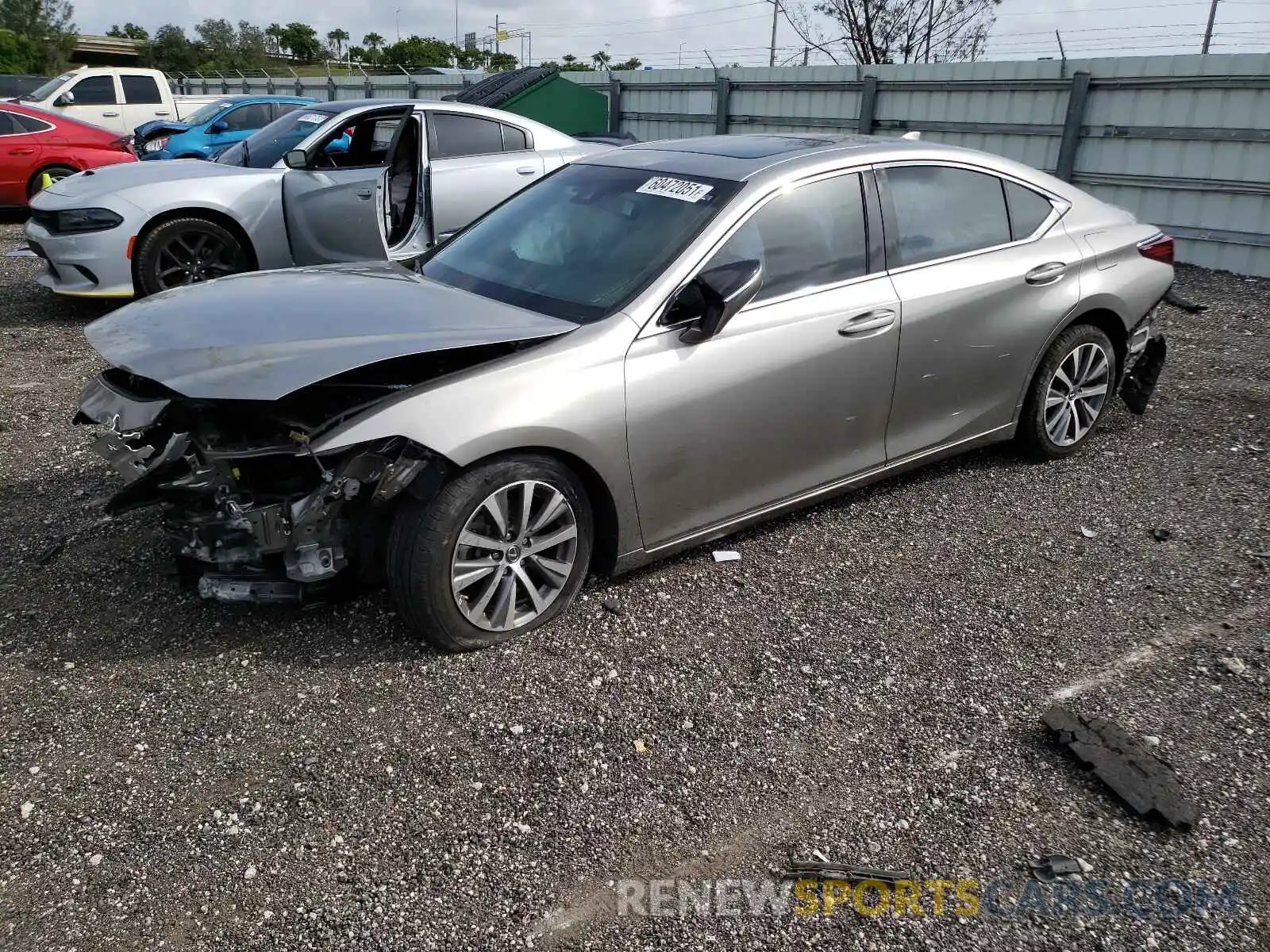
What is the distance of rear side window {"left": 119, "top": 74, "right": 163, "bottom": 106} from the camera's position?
18.3 metres

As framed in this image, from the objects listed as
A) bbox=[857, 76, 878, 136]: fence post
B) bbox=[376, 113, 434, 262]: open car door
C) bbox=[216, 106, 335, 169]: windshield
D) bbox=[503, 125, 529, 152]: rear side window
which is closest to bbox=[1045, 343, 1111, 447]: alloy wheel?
bbox=[376, 113, 434, 262]: open car door

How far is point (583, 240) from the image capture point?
4125mm

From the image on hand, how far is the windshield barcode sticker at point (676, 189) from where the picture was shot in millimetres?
4031

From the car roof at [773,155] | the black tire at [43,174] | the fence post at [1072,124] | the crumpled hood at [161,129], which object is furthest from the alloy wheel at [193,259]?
the crumpled hood at [161,129]

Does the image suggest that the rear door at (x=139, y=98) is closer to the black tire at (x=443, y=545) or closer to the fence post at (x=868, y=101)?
the fence post at (x=868, y=101)

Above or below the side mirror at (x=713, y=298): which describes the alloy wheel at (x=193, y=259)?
below

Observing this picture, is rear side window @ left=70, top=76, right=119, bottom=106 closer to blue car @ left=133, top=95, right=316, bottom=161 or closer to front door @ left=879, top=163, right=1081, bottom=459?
blue car @ left=133, top=95, right=316, bottom=161

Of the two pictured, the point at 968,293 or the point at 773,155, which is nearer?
the point at 773,155

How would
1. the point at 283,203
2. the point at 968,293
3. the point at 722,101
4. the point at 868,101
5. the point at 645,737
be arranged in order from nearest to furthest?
the point at 645,737
the point at 968,293
the point at 283,203
the point at 868,101
the point at 722,101

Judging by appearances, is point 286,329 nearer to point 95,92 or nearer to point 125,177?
point 125,177

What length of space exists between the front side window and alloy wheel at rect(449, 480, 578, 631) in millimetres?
14829

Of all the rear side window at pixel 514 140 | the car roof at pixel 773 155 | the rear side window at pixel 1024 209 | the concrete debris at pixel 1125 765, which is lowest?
the concrete debris at pixel 1125 765

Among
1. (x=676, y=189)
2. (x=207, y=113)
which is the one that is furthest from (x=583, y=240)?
(x=207, y=113)

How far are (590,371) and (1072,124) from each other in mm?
9359
